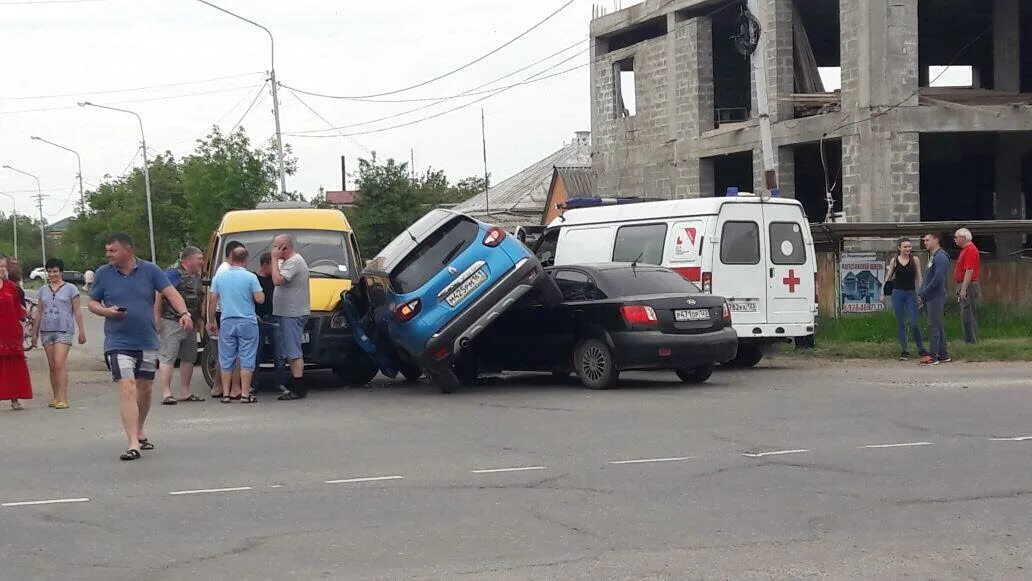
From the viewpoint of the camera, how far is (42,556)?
679 cm

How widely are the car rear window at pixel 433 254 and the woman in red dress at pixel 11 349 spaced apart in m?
4.26

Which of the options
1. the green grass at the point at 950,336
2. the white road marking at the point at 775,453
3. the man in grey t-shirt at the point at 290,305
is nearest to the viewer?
the white road marking at the point at 775,453

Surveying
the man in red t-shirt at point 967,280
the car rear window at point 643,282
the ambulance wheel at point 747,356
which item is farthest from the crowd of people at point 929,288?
the car rear window at point 643,282

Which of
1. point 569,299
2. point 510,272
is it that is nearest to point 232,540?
point 510,272

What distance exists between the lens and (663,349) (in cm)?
1466

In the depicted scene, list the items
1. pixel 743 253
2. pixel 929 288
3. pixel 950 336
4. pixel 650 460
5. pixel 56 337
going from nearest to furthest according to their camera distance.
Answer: pixel 650 460 → pixel 56 337 → pixel 743 253 → pixel 929 288 → pixel 950 336

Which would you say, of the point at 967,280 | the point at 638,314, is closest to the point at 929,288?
the point at 967,280

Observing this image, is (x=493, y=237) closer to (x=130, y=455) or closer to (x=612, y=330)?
(x=612, y=330)

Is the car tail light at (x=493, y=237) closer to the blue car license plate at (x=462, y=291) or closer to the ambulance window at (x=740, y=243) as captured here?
the blue car license plate at (x=462, y=291)

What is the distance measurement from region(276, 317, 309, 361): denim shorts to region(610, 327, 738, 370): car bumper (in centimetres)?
370

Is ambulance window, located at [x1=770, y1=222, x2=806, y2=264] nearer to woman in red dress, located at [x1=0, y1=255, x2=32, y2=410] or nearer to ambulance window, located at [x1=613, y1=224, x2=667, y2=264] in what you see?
ambulance window, located at [x1=613, y1=224, x2=667, y2=264]

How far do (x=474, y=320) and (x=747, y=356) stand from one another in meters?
5.81

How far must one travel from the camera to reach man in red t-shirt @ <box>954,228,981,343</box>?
62.9 ft

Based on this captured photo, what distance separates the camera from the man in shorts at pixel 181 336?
48.5 feet
